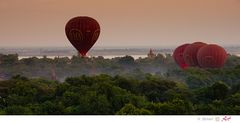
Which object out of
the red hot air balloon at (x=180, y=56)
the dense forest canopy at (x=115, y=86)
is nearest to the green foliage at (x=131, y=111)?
the dense forest canopy at (x=115, y=86)

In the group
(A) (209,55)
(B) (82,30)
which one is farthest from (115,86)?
(A) (209,55)

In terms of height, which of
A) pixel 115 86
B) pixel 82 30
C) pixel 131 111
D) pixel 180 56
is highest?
pixel 82 30

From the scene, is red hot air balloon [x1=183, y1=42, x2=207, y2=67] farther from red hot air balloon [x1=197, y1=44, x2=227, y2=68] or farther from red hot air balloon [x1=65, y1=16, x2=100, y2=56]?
red hot air balloon [x1=65, y1=16, x2=100, y2=56]

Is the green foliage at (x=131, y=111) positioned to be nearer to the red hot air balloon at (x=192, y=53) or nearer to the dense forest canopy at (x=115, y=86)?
the dense forest canopy at (x=115, y=86)

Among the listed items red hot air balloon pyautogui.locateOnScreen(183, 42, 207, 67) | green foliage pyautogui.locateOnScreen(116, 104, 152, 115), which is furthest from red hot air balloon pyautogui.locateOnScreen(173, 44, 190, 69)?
green foliage pyautogui.locateOnScreen(116, 104, 152, 115)

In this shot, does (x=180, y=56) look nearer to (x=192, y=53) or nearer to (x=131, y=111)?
(x=192, y=53)

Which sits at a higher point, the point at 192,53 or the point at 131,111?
the point at 192,53
